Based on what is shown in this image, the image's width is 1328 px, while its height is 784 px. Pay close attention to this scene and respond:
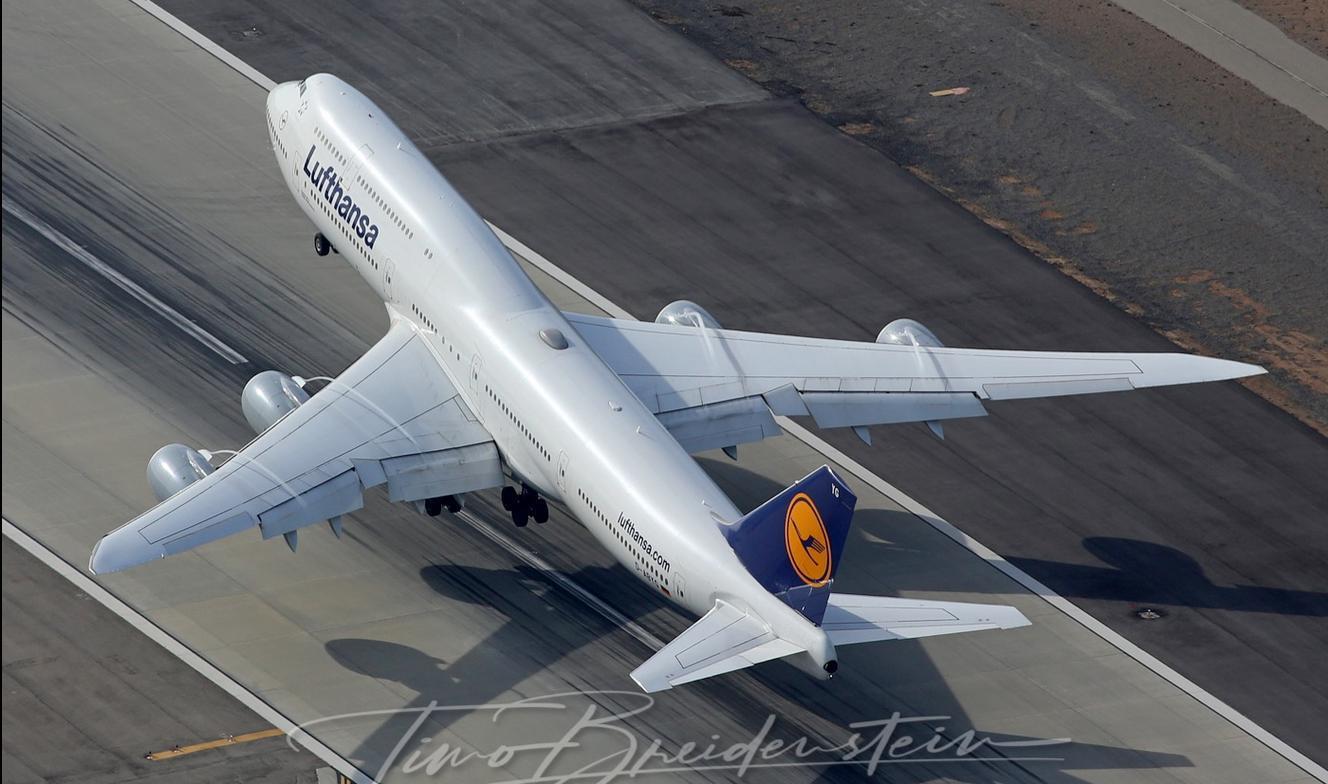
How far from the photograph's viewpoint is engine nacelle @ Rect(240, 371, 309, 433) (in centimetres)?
5284

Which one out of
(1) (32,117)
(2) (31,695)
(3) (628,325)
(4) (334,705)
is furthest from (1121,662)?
(1) (32,117)

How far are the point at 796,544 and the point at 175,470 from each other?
1479 cm

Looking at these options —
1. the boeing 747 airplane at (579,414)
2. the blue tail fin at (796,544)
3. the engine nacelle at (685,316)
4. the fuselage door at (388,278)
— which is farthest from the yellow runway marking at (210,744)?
the engine nacelle at (685,316)

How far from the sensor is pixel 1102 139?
243 ft

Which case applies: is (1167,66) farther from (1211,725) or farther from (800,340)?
(1211,725)

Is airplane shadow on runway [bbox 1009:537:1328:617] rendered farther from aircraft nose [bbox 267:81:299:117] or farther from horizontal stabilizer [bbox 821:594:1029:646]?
aircraft nose [bbox 267:81:299:117]

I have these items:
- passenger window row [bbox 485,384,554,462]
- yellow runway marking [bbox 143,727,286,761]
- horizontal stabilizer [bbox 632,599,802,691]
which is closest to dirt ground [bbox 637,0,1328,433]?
passenger window row [bbox 485,384,554,462]

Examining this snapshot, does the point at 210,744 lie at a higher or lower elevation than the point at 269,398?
lower

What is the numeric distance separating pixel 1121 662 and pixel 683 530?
13.3m

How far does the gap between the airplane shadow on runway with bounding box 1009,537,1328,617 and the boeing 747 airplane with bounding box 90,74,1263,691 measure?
541 cm

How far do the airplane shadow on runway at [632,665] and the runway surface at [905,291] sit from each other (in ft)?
18.7

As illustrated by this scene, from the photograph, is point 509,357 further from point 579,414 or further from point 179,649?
point 179,649

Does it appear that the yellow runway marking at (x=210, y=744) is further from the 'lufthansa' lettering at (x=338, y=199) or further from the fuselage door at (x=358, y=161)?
the fuselage door at (x=358, y=161)

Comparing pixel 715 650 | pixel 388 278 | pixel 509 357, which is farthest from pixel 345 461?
pixel 715 650
